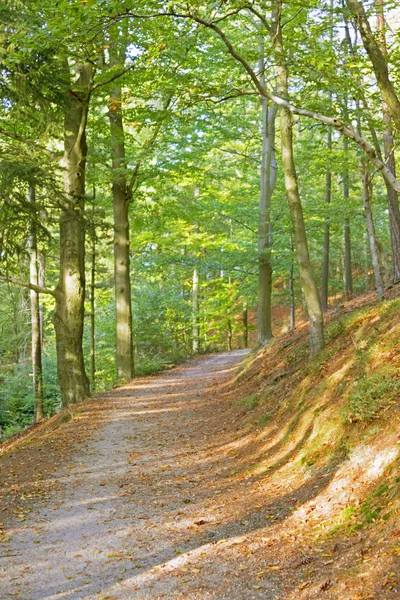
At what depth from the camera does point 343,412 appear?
21.4 ft

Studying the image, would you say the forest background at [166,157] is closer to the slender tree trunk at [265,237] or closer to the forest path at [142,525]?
the slender tree trunk at [265,237]

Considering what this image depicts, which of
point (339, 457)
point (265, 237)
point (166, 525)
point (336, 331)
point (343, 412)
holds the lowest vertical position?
point (166, 525)

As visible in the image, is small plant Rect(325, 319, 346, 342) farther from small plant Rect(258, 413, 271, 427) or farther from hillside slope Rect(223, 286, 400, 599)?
small plant Rect(258, 413, 271, 427)

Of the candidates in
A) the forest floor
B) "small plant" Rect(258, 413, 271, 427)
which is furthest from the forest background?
the forest floor

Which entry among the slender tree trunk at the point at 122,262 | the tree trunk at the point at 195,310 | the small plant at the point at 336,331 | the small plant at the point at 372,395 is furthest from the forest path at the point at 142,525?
the tree trunk at the point at 195,310

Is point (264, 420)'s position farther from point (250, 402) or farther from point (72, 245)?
point (72, 245)

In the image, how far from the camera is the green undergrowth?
5016 millimetres

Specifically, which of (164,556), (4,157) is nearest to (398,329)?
(164,556)

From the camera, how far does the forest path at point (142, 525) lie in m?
4.41

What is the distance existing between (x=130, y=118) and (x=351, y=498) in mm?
12663

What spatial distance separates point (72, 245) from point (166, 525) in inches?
327

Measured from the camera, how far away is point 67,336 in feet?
42.6

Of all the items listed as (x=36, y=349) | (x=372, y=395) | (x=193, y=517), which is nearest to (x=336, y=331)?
(x=372, y=395)

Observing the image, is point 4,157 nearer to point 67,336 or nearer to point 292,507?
point 67,336
